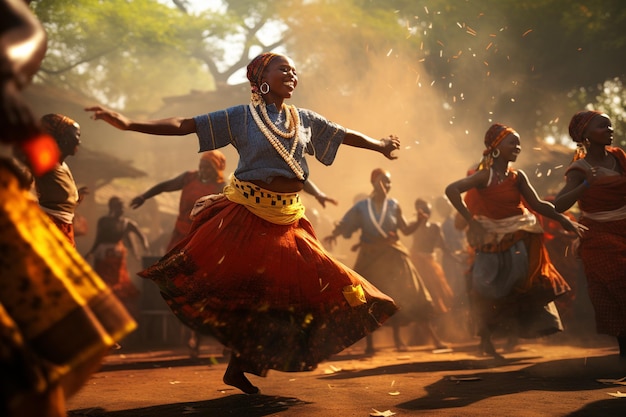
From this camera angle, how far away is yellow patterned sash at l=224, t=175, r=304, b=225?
490 cm

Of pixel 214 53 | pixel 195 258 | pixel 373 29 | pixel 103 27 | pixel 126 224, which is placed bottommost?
pixel 195 258

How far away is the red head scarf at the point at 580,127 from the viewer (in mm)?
7090

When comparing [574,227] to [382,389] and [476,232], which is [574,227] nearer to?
[476,232]

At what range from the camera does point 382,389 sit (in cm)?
547

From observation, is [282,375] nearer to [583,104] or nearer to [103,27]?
[583,104]

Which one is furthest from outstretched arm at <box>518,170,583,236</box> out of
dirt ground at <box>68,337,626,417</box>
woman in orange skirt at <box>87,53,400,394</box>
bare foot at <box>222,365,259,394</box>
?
bare foot at <box>222,365,259,394</box>

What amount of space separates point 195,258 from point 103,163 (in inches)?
652

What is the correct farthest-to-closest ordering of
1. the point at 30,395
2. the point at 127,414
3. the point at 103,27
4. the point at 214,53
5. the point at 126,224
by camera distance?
the point at 214,53, the point at 103,27, the point at 126,224, the point at 127,414, the point at 30,395

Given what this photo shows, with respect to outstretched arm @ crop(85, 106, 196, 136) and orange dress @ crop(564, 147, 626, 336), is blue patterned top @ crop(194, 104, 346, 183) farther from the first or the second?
orange dress @ crop(564, 147, 626, 336)

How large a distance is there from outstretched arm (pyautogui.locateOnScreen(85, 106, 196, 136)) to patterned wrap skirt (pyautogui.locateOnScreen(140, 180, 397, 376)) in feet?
2.12

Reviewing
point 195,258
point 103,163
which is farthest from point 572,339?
point 103,163

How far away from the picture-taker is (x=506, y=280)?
775 centimetres

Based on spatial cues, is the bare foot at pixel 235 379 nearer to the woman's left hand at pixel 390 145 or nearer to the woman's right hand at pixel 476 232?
the woman's left hand at pixel 390 145

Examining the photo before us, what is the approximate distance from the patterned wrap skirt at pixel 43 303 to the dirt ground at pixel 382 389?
2.41 metres
